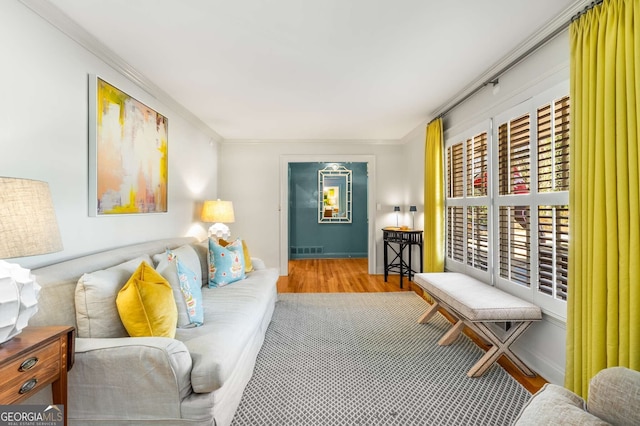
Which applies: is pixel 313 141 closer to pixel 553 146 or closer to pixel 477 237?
pixel 477 237

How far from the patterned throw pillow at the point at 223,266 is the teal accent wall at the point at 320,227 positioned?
14.4 feet

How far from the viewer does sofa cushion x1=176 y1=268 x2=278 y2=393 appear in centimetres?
150

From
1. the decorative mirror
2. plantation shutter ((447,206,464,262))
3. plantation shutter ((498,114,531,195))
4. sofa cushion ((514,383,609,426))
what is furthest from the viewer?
the decorative mirror

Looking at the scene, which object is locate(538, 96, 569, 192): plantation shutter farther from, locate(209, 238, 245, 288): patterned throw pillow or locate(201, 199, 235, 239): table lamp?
locate(201, 199, 235, 239): table lamp

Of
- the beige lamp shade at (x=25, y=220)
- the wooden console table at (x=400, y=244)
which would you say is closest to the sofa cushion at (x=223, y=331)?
the beige lamp shade at (x=25, y=220)

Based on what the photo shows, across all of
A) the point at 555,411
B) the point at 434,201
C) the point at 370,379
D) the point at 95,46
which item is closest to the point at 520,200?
the point at 434,201

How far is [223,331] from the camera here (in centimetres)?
189

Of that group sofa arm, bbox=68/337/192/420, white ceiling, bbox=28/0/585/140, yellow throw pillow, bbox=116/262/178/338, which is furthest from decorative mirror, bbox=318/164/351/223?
sofa arm, bbox=68/337/192/420

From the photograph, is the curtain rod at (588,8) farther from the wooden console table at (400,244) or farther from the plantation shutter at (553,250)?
the wooden console table at (400,244)

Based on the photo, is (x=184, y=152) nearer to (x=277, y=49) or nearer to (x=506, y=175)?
(x=277, y=49)

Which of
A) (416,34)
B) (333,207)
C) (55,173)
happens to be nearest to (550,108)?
(416,34)

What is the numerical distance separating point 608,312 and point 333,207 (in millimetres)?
6113

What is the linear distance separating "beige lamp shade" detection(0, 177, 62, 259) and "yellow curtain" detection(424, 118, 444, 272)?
3694mm

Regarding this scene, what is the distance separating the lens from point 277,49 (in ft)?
7.80
